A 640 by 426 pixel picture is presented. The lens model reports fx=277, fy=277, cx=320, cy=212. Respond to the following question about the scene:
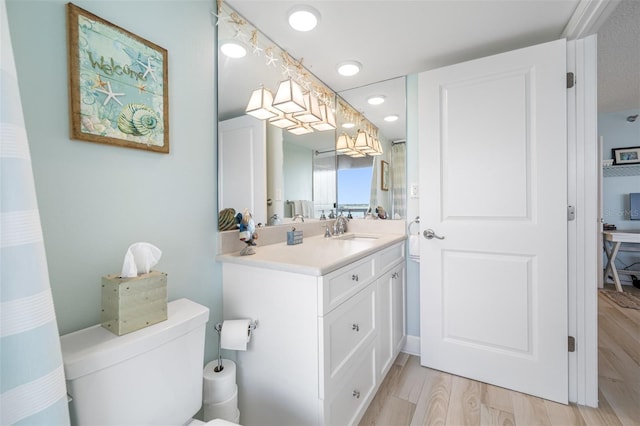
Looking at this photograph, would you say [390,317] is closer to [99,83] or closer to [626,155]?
[99,83]

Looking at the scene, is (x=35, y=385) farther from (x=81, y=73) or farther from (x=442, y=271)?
(x=442, y=271)

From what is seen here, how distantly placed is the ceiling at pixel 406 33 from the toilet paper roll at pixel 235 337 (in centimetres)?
123

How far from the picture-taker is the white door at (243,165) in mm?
1354

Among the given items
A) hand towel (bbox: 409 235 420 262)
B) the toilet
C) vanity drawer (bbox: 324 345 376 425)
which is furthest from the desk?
the toilet

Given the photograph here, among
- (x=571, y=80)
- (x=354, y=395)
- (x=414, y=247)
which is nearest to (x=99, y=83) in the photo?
(x=354, y=395)

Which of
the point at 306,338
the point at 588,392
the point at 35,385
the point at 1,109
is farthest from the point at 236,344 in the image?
the point at 588,392

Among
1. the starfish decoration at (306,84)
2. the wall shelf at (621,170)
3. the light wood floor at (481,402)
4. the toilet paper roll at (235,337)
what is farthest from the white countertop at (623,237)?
the toilet paper roll at (235,337)

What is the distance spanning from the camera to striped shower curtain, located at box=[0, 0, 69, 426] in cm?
54

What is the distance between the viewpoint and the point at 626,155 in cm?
371

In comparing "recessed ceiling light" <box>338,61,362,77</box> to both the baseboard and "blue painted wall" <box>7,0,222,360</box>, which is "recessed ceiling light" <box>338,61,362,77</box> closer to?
"blue painted wall" <box>7,0,222,360</box>

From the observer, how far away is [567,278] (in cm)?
154

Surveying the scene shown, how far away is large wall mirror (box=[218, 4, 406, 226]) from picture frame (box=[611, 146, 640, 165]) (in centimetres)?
374

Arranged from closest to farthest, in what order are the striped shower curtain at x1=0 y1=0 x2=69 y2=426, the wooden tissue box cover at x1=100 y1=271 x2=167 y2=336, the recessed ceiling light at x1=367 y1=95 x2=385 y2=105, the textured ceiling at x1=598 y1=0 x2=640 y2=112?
1. the striped shower curtain at x1=0 y1=0 x2=69 y2=426
2. the wooden tissue box cover at x1=100 y1=271 x2=167 y2=336
3. the textured ceiling at x1=598 y1=0 x2=640 y2=112
4. the recessed ceiling light at x1=367 y1=95 x2=385 y2=105

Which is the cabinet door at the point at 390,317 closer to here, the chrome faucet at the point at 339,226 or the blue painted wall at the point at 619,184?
the chrome faucet at the point at 339,226
